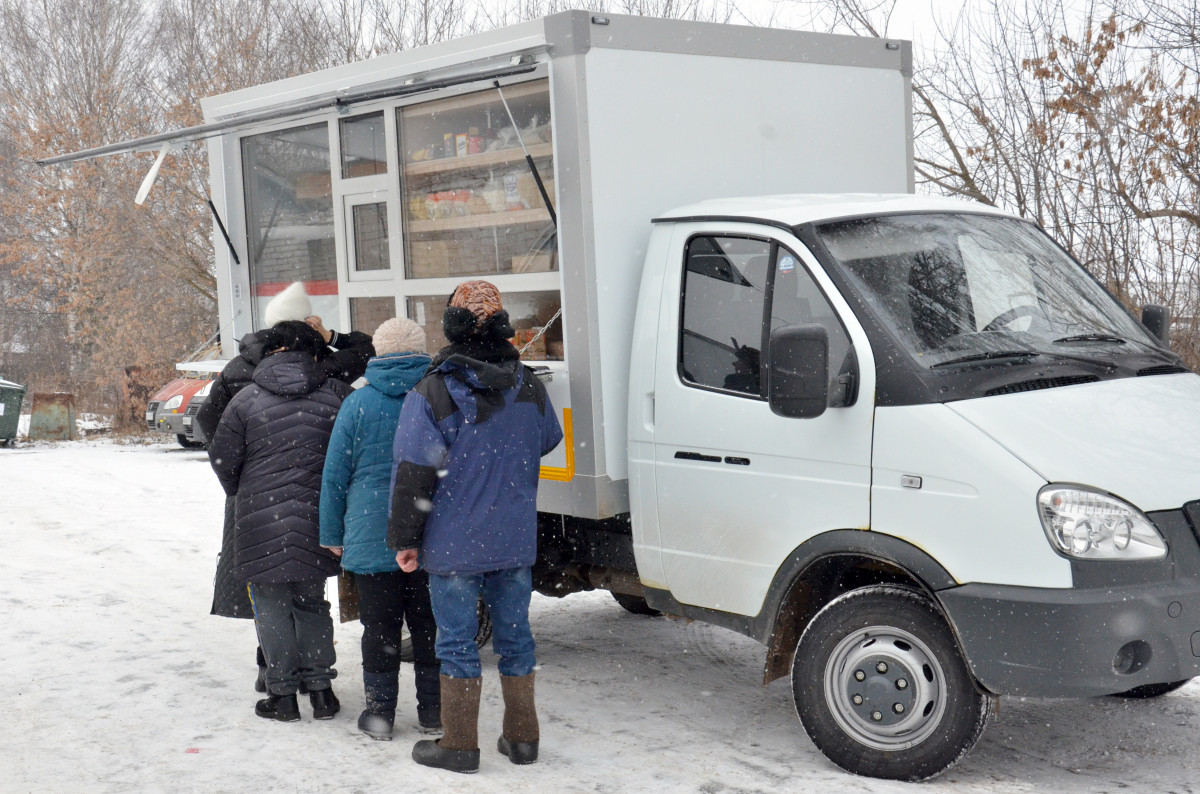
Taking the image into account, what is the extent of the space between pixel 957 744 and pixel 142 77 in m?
32.6

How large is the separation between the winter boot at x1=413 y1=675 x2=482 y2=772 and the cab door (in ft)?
3.50

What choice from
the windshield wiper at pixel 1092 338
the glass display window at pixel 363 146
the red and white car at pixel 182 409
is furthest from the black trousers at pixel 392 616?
the red and white car at pixel 182 409

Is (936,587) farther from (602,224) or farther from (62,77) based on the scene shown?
(62,77)

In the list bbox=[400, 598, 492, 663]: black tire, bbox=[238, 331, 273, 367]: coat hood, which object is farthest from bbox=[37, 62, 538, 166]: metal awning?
bbox=[400, 598, 492, 663]: black tire

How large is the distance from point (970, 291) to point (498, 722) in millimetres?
2774

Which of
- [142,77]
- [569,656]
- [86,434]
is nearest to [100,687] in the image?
[569,656]

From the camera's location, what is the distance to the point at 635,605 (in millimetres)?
7508

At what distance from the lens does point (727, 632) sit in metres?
7.12

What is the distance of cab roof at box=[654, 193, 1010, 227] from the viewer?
16.4 ft

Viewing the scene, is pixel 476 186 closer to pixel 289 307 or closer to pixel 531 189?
pixel 531 189

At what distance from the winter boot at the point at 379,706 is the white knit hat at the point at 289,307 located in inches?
65.1

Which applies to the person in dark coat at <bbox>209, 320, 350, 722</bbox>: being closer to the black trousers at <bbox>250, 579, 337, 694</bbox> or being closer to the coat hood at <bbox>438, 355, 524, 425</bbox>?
the black trousers at <bbox>250, 579, 337, 694</bbox>

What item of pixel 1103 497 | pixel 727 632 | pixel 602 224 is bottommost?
pixel 727 632

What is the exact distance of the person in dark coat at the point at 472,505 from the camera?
4.64 metres
